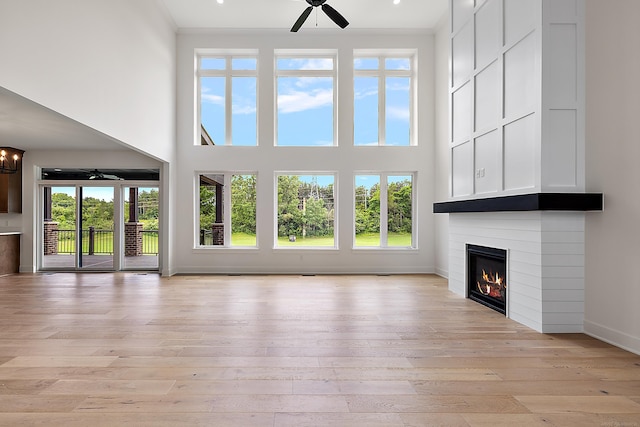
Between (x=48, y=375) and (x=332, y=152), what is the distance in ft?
20.6

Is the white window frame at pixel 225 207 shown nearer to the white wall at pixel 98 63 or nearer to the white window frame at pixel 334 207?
the white window frame at pixel 334 207

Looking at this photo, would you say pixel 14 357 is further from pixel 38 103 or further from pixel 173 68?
pixel 173 68

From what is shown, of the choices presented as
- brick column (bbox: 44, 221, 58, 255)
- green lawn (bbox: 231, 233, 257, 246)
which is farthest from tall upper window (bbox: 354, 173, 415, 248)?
brick column (bbox: 44, 221, 58, 255)

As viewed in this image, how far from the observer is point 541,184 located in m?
3.90

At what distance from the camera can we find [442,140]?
301 inches

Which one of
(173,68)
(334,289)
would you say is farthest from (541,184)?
(173,68)

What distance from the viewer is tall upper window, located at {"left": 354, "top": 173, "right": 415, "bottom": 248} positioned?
8211mm

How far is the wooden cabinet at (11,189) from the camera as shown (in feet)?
25.6

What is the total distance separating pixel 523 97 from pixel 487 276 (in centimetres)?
236

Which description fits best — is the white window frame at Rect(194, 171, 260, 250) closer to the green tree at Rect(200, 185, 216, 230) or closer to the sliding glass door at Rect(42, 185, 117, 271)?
the green tree at Rect(200, 185, 216, 230)

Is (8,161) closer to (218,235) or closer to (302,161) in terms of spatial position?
(218,235)

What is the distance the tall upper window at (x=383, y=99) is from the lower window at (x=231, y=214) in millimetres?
2624

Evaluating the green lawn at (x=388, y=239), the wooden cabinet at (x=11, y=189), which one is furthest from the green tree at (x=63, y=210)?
the green lawn at (x=388, y=239)

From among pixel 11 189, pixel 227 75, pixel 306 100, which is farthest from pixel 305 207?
pixel 11 189
